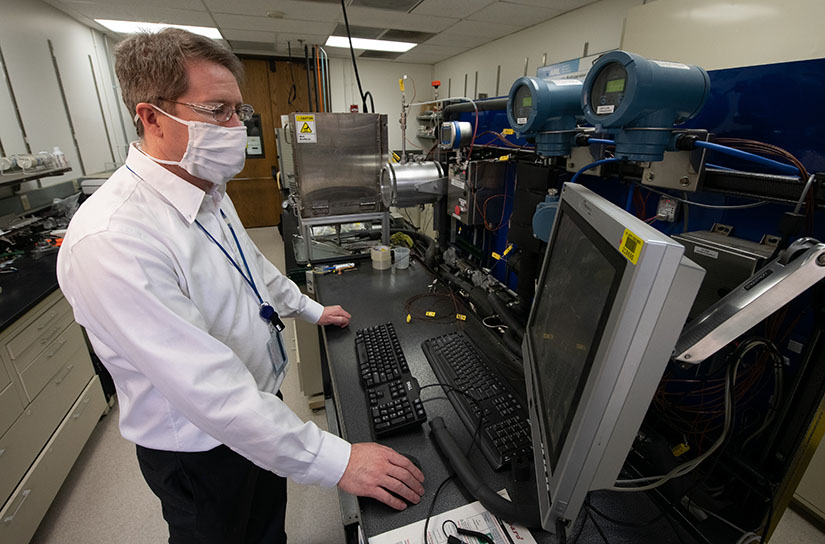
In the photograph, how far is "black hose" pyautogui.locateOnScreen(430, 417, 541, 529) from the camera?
70 cm

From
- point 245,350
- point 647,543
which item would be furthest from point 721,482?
point 245,350

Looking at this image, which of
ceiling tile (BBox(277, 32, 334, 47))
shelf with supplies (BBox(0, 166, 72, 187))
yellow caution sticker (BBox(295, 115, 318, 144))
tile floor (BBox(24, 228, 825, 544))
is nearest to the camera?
tile floor (BBox(24, 228, 825, 544))

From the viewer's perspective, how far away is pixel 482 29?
4.05 m

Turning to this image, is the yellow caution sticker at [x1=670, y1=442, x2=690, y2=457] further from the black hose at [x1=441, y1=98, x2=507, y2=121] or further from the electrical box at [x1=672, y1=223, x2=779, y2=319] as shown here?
the black hose at [x1=441, y1=98, x2=507, y2=121]

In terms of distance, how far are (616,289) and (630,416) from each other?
0.51ft

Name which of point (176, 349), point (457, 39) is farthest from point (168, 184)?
point (457, 39)

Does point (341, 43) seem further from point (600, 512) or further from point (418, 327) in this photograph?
point (600, 512)

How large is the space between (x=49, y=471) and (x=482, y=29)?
15.8ft

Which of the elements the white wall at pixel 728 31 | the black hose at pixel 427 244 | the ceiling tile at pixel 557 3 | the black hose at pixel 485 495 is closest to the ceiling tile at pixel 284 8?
the ceiling tile at pixel 557 3

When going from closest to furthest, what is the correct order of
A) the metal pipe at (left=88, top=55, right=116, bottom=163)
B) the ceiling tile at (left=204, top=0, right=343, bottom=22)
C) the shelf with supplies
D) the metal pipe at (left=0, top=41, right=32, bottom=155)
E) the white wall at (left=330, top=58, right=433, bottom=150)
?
the shelf with supplies < the metal pipe at (left=0, top=41, right=32, bottom=155) < the ceiling tile at (left=204, top=0, right=343, bottom=22) < the metal pipe at (left=88, top=55, right=116, bottom=163) < the white wall at (left=330, top=58, right=433, bottom=150)

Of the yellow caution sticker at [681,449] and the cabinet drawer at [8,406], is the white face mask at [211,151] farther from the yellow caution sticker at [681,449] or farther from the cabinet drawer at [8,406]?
the cabinet drawer at [8,406]

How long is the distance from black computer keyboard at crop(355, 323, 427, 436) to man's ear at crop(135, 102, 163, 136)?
79 cm

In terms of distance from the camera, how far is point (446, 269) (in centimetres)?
181

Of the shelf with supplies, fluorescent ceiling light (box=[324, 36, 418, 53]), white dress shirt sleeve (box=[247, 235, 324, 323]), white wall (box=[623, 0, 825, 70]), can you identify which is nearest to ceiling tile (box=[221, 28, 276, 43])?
fluorescent ceiling light (box=[324, 36, 418, 53])
